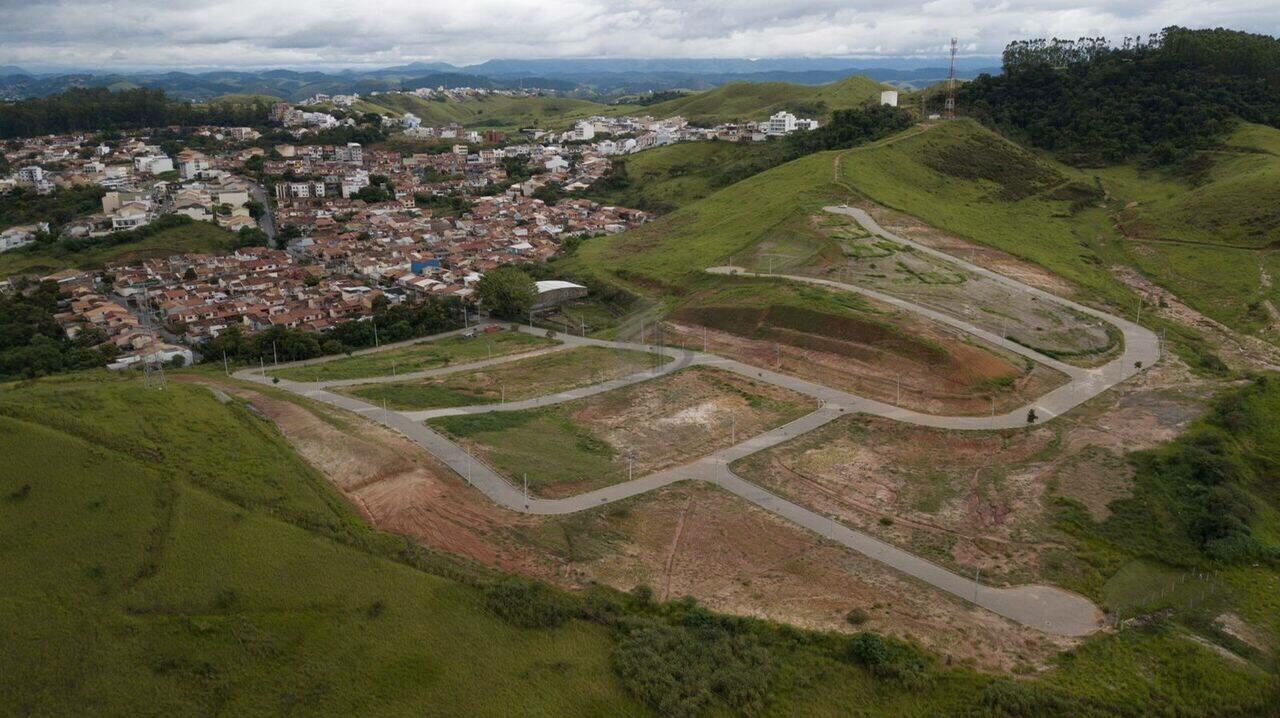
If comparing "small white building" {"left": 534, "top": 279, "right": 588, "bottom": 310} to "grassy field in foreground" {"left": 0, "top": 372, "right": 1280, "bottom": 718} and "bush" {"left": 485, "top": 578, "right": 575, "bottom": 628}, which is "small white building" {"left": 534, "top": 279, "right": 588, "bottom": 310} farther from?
"bush" {"left": 485, "top": 578, "right": 575, "bottom": 628}

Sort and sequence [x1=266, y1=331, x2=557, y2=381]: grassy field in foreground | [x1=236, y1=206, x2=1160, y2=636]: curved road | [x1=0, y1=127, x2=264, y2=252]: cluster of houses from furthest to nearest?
[x1=0, y1=127, x2=264, y2=252]: cluster of houses
[x1=266, y1=331, x2=557, y2=381]: grassy field in foreground
[x1=236, y1=206, x2=1160, y2=636]: curved road

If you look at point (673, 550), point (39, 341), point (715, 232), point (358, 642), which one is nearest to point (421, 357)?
point (39, 341)

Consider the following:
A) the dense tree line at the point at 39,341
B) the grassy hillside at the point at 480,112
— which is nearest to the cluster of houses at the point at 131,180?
the dense tree line at the point at 39,341

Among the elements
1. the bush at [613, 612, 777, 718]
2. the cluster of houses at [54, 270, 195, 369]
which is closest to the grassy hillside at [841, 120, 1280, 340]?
the bush at [613, 612, 777, 718]

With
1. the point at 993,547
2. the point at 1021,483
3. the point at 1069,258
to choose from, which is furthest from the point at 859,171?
the point at 993,547

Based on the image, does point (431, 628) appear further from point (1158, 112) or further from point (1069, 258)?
point (1158, 112)
